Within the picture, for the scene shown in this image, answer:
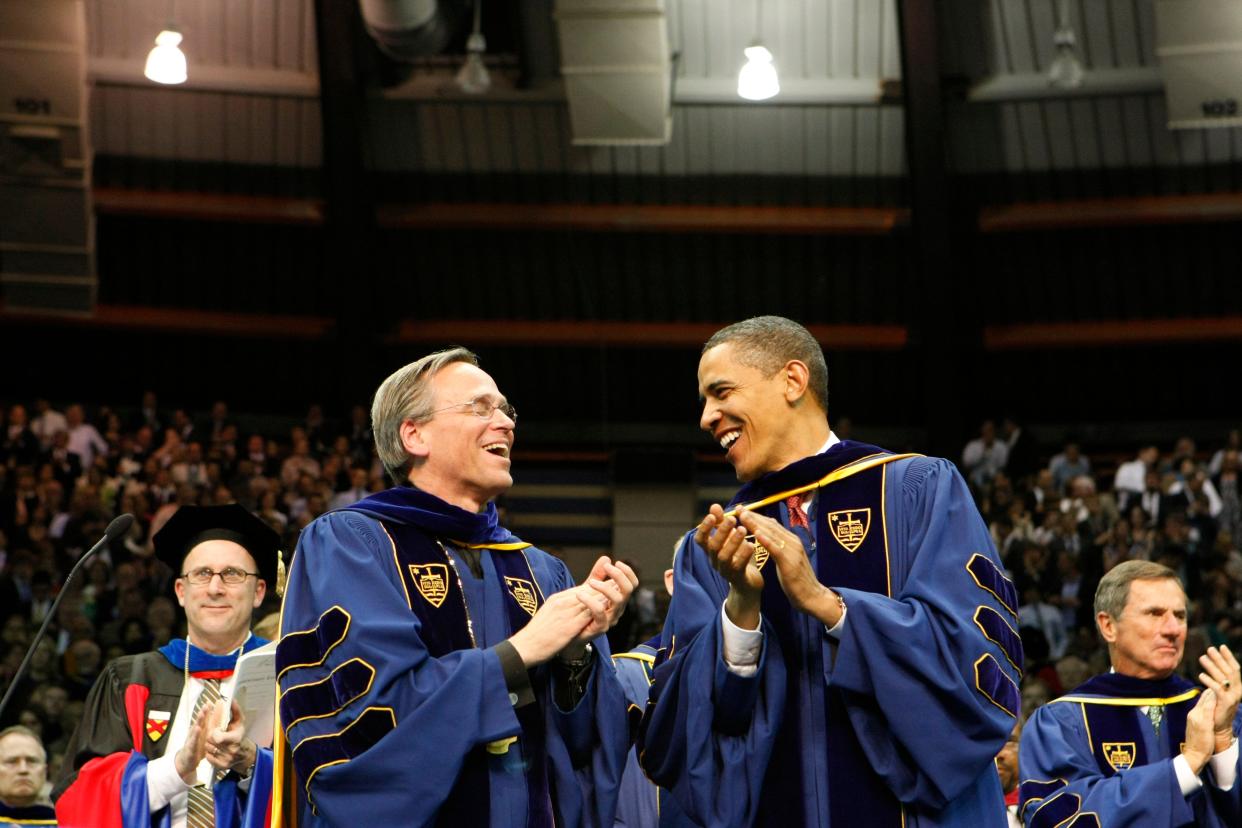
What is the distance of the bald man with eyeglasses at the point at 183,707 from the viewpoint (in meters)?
5.18

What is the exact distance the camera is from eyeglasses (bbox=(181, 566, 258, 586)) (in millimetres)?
5621

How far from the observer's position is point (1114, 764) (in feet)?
19.4

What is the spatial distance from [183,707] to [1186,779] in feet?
10.7

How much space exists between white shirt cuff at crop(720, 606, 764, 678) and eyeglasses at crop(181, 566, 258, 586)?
2067 millimetres

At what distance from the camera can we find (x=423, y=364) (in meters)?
4.69

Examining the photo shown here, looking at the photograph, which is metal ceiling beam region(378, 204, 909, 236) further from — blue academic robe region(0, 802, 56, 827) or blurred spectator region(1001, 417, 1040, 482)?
blue academic robe region(0, 802, 56, 827)

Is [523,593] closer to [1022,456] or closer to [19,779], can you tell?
[19,779]

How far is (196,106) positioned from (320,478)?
217 inches

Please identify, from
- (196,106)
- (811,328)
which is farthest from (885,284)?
(196,106)

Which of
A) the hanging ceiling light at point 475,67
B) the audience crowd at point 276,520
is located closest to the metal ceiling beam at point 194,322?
the audience crowd at point 276,520

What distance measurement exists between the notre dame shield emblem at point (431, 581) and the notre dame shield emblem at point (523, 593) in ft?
0.71

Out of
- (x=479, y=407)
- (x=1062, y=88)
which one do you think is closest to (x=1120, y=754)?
(x=479, y=407)

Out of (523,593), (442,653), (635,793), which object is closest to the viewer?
(442,653)

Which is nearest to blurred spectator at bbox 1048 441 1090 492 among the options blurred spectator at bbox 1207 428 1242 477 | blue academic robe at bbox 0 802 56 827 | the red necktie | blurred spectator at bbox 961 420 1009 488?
blurred spectator at bbox 961 420 1009 488
